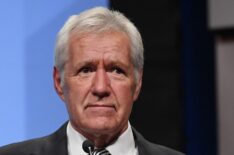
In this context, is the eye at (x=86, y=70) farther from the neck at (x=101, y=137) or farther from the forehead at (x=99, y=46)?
the neck at (x=101, y=137)

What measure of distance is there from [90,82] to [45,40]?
513 mm

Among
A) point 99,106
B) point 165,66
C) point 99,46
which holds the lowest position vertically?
point 165,66

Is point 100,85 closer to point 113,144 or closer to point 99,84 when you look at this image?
point 99,84

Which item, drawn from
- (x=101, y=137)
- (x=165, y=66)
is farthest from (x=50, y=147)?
(x=165, y=66)

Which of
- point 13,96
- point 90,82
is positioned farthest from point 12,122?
point 90,82

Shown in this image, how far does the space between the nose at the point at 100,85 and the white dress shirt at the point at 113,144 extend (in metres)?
0.13

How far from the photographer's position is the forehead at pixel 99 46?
1322 millimetres

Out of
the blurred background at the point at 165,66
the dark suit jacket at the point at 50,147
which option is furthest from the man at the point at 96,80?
the blurred background at the point at 165,66

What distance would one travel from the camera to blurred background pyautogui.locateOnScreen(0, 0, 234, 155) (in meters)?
1.73

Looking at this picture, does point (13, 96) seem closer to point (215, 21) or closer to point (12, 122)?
point (12, 122)

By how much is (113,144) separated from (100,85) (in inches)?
6.5

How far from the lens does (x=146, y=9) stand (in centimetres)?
219

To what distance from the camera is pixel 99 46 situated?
1331 millimetres

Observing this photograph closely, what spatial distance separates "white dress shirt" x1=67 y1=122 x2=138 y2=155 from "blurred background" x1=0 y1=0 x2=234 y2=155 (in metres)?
0.35
